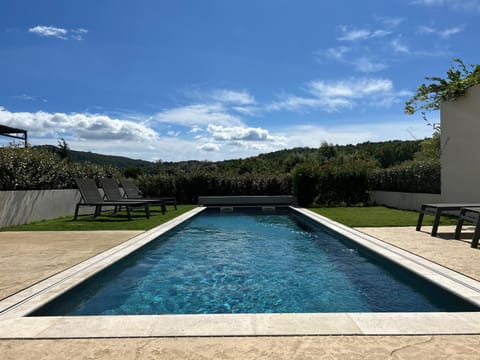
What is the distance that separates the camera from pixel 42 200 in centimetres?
1136

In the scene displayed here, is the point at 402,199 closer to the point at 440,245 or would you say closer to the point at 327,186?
the point at 327,186

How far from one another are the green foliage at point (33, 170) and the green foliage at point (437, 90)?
13.1 meters

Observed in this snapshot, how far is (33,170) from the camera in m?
11.5

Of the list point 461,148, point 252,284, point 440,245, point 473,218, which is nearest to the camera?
point 252,284

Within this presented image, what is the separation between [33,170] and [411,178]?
44.6 feet

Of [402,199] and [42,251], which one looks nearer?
[42,251]

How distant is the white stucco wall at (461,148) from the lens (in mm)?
11250

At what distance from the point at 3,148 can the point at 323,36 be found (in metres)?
10.3

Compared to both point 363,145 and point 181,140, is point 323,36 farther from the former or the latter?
point 363,145

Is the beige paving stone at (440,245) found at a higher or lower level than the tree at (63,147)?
lower

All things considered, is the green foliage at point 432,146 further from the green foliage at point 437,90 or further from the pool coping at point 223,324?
the pool coping at point 223,324

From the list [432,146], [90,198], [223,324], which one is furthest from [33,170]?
[432,146]

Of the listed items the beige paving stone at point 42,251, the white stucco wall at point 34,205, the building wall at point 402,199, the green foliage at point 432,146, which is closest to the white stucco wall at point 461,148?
the building wall at point 402,199

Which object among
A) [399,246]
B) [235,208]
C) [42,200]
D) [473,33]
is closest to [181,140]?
[235,208]
